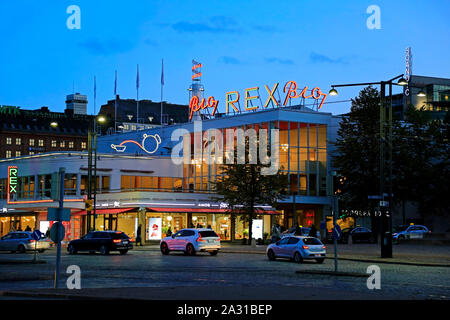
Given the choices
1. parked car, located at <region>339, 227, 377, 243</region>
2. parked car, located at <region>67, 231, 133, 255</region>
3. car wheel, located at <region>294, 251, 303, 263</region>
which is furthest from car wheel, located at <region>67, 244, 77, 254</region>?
parked car, located at <region>339, 227, 377, 243</region>

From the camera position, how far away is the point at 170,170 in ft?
277

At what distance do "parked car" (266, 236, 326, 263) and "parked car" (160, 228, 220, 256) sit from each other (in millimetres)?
6044

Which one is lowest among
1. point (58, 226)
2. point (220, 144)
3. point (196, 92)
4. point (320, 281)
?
point (320, 281)

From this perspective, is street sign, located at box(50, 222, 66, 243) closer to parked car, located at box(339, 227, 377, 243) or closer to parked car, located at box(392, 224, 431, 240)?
parked car, located at box(339, 227, 377, 243)

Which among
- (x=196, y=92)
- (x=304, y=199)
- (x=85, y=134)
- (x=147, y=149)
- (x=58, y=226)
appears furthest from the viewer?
(x=85, y=134)

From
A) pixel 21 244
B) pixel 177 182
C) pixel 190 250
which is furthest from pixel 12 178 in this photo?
pixel 190 250

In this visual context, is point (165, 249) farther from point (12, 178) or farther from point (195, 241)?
point (12, 178)

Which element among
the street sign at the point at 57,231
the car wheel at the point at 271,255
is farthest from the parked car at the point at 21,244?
the street sign at the point at 57,231

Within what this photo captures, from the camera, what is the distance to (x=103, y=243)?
47469 millimetres

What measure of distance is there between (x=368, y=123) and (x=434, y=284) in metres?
51.5
